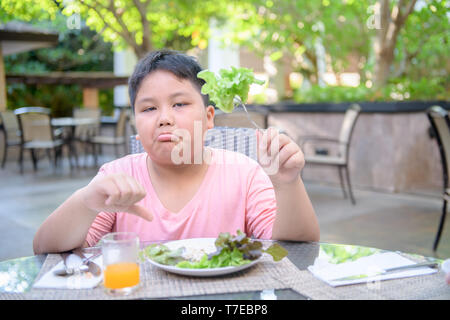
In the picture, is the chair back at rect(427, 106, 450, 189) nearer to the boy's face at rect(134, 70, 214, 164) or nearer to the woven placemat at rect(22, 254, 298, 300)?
the boy's face at rect(134, 70, 214, 164)

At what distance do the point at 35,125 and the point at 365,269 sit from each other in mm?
8085

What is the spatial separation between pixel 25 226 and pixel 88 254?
361 centimetres

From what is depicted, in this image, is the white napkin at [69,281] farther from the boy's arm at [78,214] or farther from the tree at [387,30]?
the tree at [387,30]

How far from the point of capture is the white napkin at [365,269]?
1000mm

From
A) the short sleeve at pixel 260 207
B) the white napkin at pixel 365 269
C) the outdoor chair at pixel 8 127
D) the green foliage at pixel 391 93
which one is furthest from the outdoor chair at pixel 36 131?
the white napkin at pixel 365 269

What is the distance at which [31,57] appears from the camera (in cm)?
1460

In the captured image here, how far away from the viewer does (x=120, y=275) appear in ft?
3.07

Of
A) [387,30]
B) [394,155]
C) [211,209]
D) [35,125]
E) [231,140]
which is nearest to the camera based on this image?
[211,209]

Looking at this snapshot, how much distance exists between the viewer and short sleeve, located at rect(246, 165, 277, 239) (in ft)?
4.75

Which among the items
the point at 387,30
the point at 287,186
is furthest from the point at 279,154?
the point at 387,30

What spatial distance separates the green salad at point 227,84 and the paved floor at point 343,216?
2.87m

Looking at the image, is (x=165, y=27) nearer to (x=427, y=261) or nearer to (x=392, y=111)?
(x=392, y=111)
